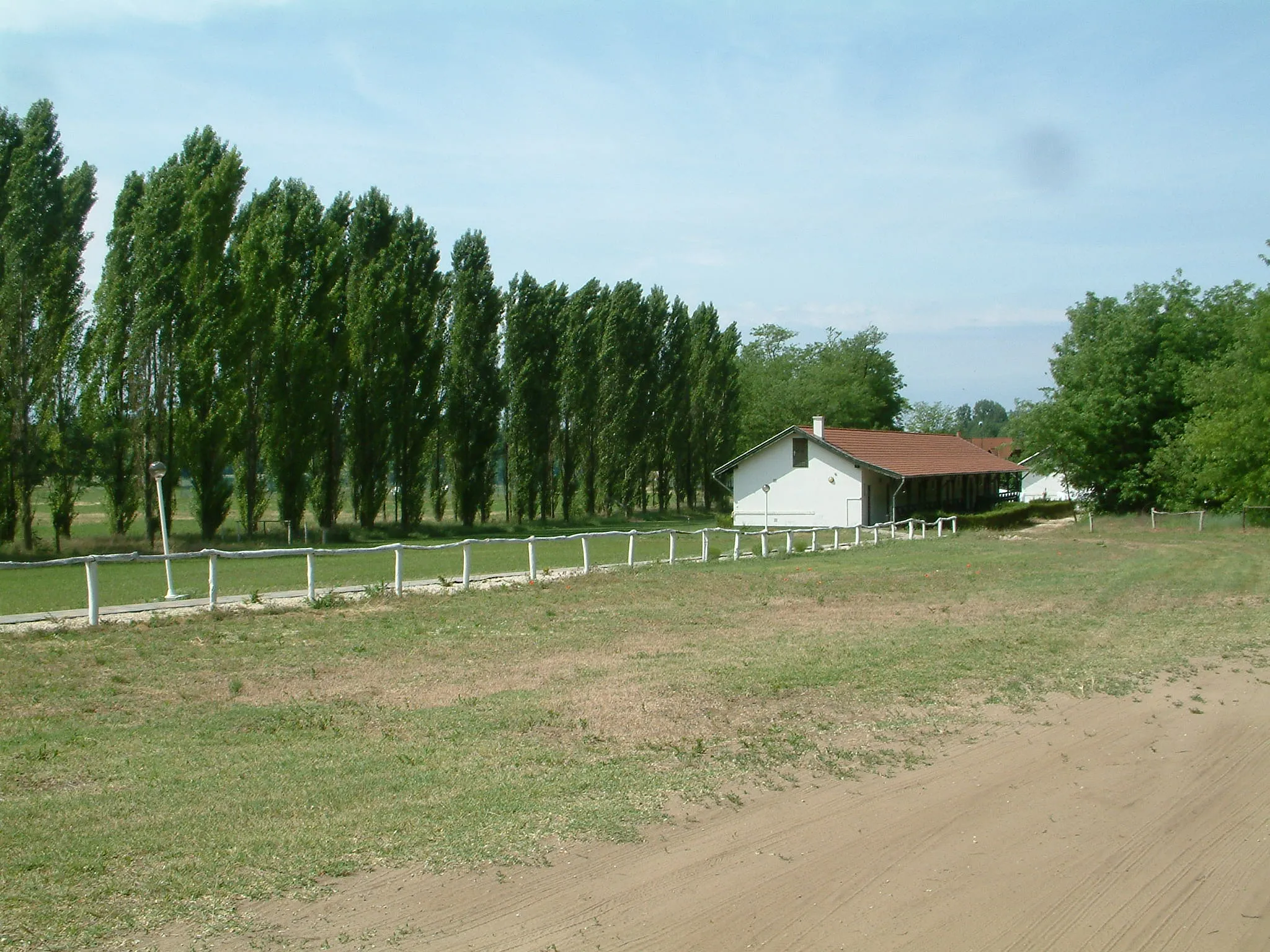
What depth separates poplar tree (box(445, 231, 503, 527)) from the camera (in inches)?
2099

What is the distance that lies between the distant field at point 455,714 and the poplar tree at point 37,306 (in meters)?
23.7

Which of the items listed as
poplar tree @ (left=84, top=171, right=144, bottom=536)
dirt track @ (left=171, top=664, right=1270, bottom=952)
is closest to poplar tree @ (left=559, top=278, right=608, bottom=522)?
poplar tree @ (left=84, top=171, right=144, bottom=536)

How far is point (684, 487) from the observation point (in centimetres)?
7369

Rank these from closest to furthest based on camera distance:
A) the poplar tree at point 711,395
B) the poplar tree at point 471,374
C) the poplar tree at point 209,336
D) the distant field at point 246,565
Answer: the distant field at point 246,565, the poplar tree at point 209,336, the poplar tree at point 471,374, the poplar tree at point 711,395

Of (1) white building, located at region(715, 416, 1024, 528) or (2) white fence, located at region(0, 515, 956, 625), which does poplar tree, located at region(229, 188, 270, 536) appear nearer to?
(2) white fence, located at region(0, 515, 956, 625)

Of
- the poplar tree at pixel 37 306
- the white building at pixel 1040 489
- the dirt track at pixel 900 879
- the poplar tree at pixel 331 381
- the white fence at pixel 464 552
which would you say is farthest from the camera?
the white building at pixel 1040 489

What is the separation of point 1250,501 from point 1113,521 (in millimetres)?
6247

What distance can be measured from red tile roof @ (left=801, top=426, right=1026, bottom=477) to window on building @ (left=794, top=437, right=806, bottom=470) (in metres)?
0.78

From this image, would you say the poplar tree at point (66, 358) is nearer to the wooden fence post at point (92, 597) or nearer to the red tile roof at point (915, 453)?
the wooden fence post at point (92, 597)

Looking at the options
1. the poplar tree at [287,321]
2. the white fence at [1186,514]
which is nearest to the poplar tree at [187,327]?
the poplar tree at [287,321]

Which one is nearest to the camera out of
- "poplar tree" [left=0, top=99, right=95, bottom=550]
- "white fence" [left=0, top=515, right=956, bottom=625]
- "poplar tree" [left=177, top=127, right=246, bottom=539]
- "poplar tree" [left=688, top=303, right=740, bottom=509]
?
"white fence" [left=0, top=515, right=956, bottom=625]

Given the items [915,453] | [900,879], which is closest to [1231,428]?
[915,453]

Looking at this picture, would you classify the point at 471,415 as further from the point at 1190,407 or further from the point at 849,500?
the point at 1190,407

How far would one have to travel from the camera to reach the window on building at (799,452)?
55250 mm
